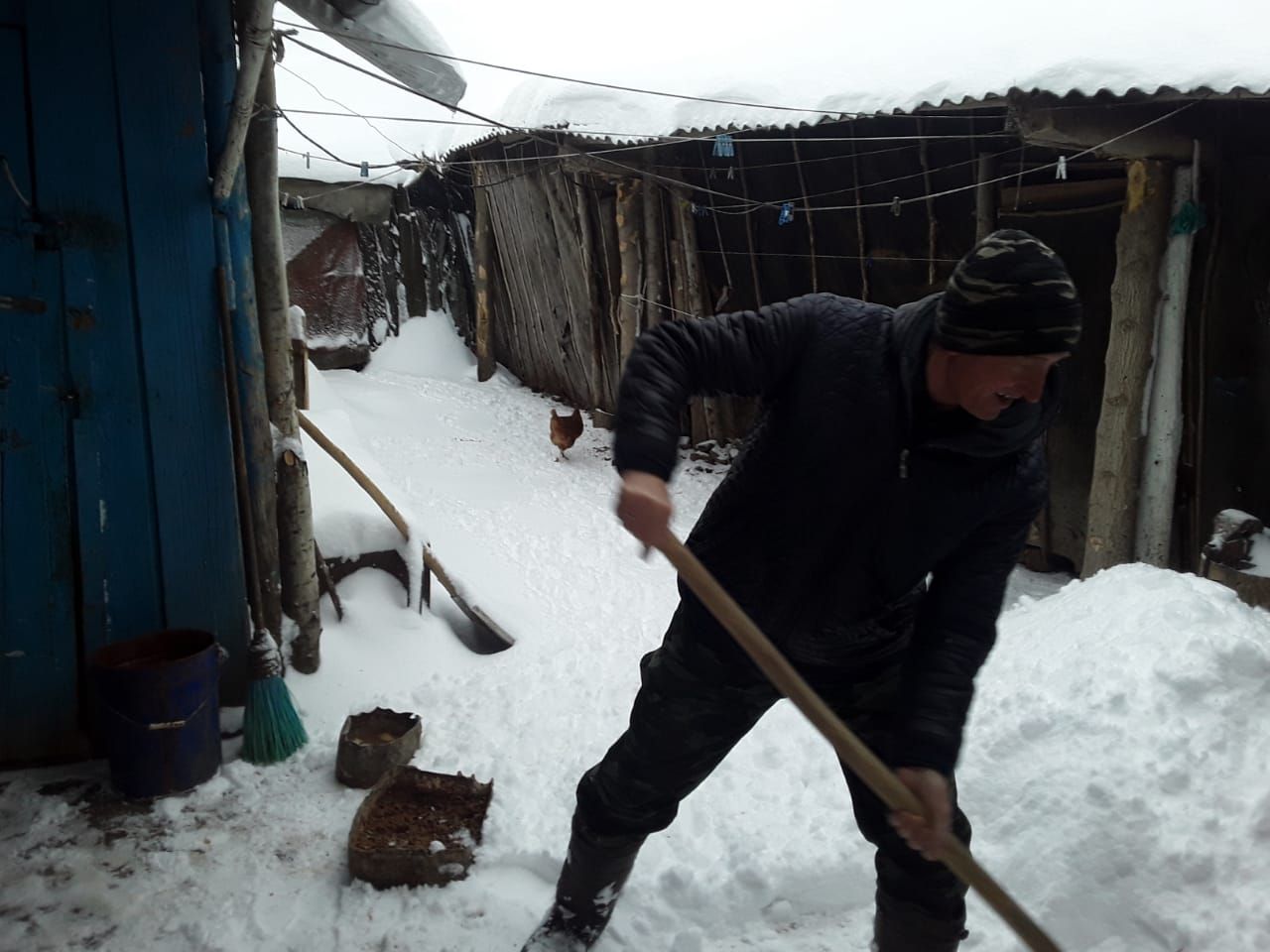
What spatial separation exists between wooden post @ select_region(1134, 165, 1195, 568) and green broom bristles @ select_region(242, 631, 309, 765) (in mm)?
4621

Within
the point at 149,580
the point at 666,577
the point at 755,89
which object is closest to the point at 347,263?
the point at 755,89

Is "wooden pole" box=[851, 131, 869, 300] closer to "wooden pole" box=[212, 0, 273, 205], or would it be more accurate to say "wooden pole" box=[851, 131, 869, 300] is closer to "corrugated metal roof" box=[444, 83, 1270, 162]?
"corrugated metal roof" box=[444, 83, 1270, 162]

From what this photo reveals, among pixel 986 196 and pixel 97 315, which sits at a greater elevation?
pixel 986 196

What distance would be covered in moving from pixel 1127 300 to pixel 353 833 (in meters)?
4.77

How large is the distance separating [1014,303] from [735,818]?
206 cm

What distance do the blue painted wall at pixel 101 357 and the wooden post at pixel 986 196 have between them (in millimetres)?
4550

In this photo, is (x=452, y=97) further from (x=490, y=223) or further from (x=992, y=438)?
(x=490, y=223)

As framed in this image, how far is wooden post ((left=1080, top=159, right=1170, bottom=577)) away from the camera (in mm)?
4992

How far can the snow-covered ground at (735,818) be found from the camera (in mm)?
2545

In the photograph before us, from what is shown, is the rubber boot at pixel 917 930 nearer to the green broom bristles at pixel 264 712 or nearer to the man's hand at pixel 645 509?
the man's hand at pixel 645 509

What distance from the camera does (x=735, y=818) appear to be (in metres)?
3.07

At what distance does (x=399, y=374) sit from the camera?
42.5ft

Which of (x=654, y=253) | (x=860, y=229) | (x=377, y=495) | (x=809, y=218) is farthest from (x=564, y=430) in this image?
(x=377, y=495)

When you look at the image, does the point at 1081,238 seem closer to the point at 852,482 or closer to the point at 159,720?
the point at 852,482
